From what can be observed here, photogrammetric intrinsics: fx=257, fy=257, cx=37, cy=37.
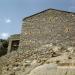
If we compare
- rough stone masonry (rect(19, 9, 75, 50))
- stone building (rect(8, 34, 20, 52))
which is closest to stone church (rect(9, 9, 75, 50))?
rough stone masonry (rect(19, 9, 75, 50))

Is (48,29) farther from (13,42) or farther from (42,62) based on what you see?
(42,62)

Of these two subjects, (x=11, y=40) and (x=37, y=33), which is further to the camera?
(x=11, y=40)

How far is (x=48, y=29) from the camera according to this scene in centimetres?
2320

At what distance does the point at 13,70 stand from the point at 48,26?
7947mm

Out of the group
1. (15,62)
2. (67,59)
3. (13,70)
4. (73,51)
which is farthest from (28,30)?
(67,59)

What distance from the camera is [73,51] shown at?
14781mm

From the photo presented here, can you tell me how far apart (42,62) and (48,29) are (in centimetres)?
927

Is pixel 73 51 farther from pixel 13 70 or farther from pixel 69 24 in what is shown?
pixel 69 24

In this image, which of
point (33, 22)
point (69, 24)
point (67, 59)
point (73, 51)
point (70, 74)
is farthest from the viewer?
point (33, 22)

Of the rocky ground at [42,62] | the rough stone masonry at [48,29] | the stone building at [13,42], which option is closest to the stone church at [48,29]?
the rough stone masonry at [48,29]

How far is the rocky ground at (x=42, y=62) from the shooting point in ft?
37.5

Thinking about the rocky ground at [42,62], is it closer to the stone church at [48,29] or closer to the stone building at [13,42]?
the stone church at [48,29]

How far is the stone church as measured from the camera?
2219 cm

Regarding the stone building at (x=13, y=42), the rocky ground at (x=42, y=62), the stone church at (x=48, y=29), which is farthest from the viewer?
the stone building at (x=13, y=42)
